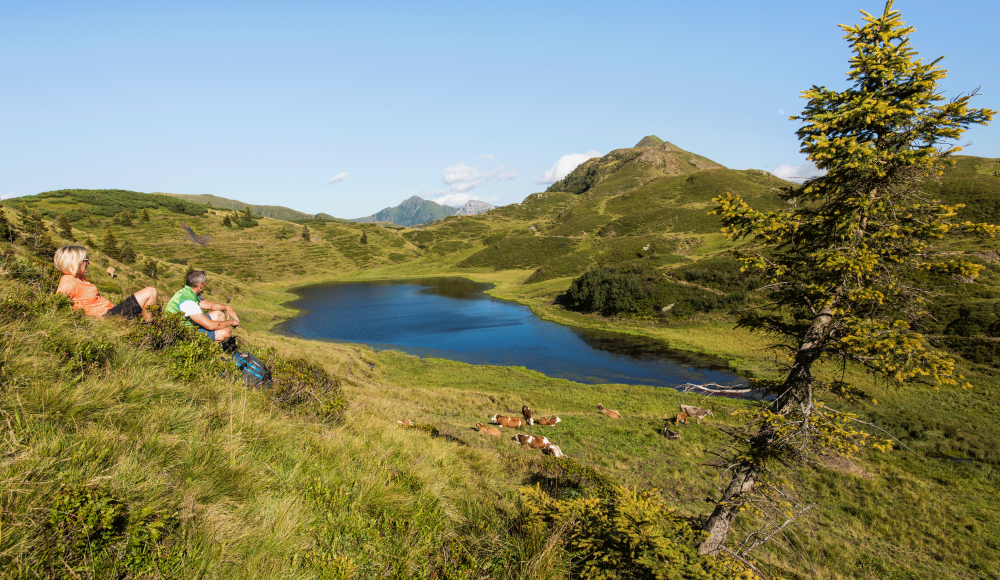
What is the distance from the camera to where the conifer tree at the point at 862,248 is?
587 centimetres

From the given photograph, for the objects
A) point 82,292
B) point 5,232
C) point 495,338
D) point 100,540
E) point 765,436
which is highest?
point 5,232

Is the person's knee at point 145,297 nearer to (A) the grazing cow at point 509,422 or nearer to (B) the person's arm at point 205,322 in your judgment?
(B) the person's arm at point 205,322

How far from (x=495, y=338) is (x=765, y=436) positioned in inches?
1466

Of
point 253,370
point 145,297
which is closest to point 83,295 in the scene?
point 145,297

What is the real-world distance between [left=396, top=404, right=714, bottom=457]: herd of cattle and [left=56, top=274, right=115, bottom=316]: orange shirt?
7144mm

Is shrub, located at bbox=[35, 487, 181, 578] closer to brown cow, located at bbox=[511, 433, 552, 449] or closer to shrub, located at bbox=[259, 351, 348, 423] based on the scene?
shrub, located at bbox=[259, 351, 348, 423]

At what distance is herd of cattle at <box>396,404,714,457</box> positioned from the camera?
14.1 metres

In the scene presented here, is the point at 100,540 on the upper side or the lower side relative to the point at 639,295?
upper

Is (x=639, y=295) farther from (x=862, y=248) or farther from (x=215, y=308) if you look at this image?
(x=215, y=308)

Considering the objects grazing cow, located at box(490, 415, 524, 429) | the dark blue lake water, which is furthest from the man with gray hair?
the dark blue lake water

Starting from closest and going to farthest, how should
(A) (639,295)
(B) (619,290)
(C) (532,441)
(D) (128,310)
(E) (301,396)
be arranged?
(D) (128,310) < (E) (301,396) < (C) (532,441) < (A) (639,295) < (B) (619,290)

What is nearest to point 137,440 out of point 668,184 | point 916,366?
point 916,366

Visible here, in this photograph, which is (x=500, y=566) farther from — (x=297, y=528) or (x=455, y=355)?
(x=455, y=355)

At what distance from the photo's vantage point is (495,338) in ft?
142
